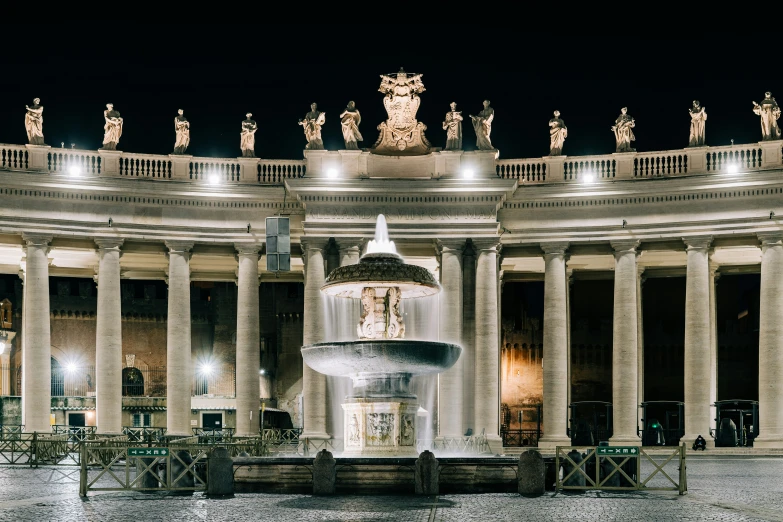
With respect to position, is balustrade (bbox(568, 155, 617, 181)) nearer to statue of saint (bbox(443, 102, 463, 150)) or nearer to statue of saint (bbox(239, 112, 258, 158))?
statue of saint (bbox(443, 102, 463, 150))

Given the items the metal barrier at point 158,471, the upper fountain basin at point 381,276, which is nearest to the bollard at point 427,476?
the metal barrier at point 158,471

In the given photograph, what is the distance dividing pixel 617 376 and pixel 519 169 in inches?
452

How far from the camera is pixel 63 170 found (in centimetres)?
6075

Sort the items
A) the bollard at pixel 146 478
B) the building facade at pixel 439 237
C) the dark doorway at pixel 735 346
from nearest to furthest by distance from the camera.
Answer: the bollard at pixel 146 478 → the building facade at pixel 439 237 → the dark doorway at pixel 735 346

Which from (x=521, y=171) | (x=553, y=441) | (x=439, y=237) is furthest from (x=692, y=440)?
(x=521, y=171)

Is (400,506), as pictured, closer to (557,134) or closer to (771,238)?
(771,238)

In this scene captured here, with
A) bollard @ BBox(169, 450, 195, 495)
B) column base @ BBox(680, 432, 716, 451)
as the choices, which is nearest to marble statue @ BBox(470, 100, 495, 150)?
column base @ BBox(680, 432, 716, 451)

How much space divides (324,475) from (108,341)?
95.9ft

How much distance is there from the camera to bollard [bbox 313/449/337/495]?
111ft

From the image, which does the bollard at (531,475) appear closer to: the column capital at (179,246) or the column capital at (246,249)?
the column capital at (246,249)

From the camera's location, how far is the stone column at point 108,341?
60219 mm

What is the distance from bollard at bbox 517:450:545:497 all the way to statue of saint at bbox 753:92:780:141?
31728 mm

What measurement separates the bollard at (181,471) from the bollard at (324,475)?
133 inches

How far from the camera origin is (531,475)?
33625 mm
